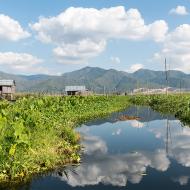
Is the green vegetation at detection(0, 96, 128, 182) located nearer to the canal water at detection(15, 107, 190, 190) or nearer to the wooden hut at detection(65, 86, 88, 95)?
the canal water at detection(15, 107, 190, 190)

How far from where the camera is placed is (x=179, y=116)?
40.2m

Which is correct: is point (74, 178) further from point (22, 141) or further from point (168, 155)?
point (168, 155)

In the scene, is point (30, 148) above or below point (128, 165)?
above

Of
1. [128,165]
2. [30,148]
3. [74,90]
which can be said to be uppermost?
[74,90]

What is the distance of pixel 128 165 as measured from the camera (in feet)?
58.4

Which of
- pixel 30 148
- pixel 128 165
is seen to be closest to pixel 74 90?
pixel 128 165

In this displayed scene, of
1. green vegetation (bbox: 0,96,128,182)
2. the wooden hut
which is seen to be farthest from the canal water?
the wooden hut

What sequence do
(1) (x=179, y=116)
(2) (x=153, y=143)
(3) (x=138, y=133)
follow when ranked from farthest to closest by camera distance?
(1) (x=179, y=116) < (3) (x=138, y=133) < (2) (x=153, y=143)

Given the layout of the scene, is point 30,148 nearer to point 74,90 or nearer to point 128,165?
point 128,165

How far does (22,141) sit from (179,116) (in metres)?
27.3

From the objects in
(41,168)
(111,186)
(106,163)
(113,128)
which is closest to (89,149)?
(106,163)

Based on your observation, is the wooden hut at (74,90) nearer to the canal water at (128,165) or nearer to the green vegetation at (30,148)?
the canal water at (128,165)

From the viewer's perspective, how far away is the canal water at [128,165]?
14.5 meters

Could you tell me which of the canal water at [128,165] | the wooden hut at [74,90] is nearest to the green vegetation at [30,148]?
the canal water at [128,165]
